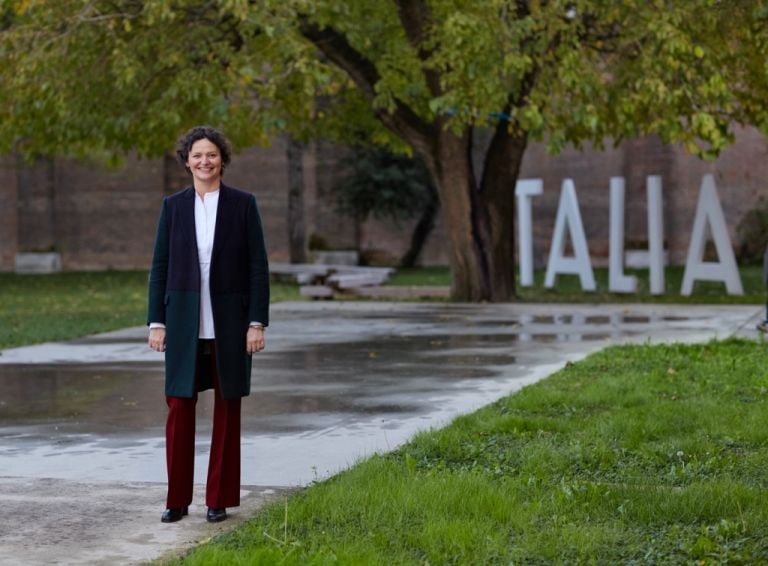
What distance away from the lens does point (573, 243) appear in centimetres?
2575

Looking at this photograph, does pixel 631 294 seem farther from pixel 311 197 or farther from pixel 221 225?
pixel 221 225

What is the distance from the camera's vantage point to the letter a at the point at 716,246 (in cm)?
2366

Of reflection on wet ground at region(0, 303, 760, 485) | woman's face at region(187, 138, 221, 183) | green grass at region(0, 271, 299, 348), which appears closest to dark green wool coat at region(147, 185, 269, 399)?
woman's face at region(187, 138, 221, 183)

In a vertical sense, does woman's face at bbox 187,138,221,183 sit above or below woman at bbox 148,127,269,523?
above

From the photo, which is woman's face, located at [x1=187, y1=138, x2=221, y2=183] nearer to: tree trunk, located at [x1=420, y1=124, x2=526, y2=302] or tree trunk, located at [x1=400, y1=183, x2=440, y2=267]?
tree trunk, located at [x1=420, y1=124, x2=526, y2=302]

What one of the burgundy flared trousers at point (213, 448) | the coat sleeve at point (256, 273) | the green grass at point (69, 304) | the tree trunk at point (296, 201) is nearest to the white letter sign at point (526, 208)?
the green grass at point (69, 304)

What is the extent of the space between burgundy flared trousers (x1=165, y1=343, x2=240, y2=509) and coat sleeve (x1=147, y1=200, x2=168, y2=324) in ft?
1.05

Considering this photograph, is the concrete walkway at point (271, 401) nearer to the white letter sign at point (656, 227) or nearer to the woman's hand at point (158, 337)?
the woman's hand at point (158, 337)

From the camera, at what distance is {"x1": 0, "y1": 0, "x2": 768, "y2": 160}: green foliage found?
19.3 m

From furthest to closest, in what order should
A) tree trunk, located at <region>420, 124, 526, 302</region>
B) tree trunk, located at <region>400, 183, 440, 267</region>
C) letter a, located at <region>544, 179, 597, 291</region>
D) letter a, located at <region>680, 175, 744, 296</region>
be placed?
1. tree trunk, located at <region>400, 183, 440, 267</region>
2. letter a, located at <region>544, 179, 597, 291</region>
3. letter a, located at <region>680, 175, 744, 296</region>
4. tree trunk, located at <region>420, 124, 526, 302</region>

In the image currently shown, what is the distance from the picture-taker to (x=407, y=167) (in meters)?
40.4

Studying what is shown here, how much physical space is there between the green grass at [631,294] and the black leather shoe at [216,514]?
16.9 meters

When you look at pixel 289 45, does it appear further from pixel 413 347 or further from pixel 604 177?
pixel 604 177

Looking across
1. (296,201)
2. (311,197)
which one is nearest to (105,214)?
(311,197)
